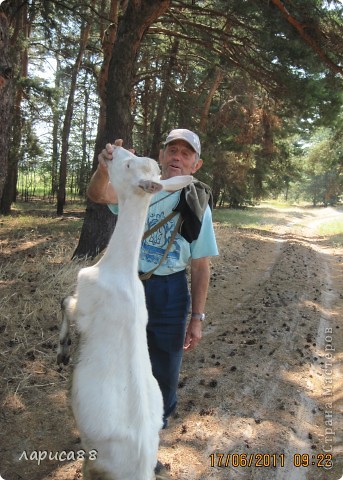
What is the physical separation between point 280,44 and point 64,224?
7897mm

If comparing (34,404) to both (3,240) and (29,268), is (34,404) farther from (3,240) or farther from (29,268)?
(3,240)

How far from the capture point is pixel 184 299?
2625mm

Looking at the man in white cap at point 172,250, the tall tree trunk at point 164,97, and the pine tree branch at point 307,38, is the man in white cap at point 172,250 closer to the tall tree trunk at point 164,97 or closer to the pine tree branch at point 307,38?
the pine tree branch at point 307,38

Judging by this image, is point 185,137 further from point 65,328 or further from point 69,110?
point 69,110

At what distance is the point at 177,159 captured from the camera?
8.30 ft

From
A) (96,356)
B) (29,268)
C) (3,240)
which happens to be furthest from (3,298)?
(3,240)

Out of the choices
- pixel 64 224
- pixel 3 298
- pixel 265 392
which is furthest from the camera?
pixel 64 224

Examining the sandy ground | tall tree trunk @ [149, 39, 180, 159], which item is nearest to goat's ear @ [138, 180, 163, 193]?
the sandy ground

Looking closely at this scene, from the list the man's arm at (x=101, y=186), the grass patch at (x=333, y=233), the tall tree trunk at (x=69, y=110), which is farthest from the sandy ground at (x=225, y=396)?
the grass patch at (x=333, y=233)

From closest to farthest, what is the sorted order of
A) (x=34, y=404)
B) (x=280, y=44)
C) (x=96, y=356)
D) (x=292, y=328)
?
(x=96, y=356) → (x=34, y=404) → (x=292, y=328) → (x=280, y=44)

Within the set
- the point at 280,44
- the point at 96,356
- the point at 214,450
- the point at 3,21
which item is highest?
the point at 280,44

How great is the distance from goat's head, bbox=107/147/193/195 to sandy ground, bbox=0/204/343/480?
2.04m

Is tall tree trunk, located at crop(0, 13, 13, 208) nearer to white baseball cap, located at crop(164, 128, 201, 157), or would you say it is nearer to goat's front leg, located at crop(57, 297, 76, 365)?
white baseball cap, located at crop(164, 128, 201, 157)

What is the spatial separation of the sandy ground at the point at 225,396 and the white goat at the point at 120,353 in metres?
1.35
